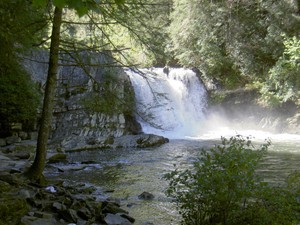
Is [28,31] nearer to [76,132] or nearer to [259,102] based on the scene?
[76,132]

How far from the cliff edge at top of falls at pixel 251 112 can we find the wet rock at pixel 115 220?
14519 millimetres

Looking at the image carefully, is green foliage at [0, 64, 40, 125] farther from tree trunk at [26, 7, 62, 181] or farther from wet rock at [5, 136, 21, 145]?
tree trunk at [26, 7, 62, 181]

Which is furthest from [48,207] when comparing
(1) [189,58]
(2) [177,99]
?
(1) [189,58]

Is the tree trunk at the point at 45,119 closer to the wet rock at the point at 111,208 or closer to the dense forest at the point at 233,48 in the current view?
the wet rock at the point at 111,208

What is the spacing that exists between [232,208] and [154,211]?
2.15 m

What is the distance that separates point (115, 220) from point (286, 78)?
47.1ft

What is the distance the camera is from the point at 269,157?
1070cm

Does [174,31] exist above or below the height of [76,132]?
above

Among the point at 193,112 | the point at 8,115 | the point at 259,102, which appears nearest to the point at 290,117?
the point at 259,102

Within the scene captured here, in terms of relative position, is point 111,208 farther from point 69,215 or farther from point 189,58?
point 189,58

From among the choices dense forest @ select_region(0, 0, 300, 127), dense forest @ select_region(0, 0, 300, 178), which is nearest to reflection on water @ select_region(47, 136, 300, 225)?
dense forest @ select_region(0, 0, 300, 178)

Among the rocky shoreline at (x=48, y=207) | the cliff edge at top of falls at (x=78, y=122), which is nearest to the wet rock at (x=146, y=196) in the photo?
the rocky shoreline at (x=48, y=207)

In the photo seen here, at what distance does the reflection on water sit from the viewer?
18.3ft

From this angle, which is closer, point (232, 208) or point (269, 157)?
point (232, 208)
